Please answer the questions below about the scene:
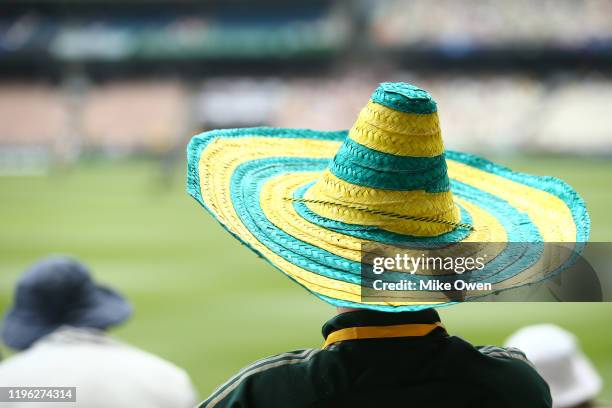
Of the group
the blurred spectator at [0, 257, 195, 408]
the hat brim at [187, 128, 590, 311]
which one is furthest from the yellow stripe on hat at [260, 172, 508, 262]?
the blurred spectator at [0, 257, 195, 408]

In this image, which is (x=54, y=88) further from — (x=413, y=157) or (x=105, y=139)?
(x=413, y=157)

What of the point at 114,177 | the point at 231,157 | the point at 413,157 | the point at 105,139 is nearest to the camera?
the point at 413,157

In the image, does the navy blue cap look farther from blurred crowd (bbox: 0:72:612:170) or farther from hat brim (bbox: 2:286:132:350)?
blurred crowd (bbox: 0:72:612:170)

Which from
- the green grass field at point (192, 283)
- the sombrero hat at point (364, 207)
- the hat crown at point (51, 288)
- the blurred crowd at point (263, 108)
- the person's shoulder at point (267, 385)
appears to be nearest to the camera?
the person's shoulder at point (267, 385)

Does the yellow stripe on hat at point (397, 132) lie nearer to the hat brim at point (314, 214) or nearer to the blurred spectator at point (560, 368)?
the hat brim at point (314, 214)

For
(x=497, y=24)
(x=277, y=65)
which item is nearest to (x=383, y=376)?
(x=497, y=24)

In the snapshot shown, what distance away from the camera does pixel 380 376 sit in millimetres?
1187

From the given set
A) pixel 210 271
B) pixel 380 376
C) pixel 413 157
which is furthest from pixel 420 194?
pixel 210 271

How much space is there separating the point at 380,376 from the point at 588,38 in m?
31.7

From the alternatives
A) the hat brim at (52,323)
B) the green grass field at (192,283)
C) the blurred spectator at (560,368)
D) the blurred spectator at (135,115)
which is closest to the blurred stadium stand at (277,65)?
the blurred spectator at (135,115)

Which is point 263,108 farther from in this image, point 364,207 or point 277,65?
point 364,207

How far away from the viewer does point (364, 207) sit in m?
1.29

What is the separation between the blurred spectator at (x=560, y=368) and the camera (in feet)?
8.89

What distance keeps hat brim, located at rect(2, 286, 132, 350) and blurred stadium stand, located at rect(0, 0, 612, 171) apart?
2727 centimetres
